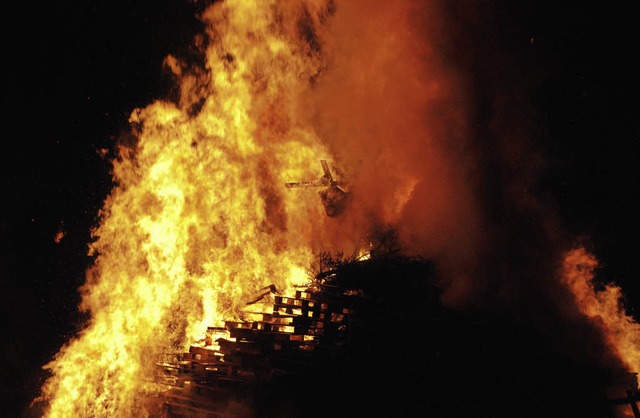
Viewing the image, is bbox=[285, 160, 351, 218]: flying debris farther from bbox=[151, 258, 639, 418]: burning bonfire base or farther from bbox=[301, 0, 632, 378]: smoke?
bbox=[151, 258, 639, 418]: burning bonfire base

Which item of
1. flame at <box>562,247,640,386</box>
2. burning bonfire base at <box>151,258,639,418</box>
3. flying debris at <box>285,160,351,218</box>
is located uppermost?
flying debris at <box>285,160,351,218</box>

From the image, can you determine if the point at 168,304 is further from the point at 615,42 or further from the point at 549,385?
the point at 615,42

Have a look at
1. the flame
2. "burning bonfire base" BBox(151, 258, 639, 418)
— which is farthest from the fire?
the flame

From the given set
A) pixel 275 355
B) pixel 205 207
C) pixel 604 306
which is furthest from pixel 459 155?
pixel 205 207

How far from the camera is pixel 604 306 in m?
9.92

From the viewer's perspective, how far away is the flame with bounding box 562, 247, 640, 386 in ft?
30.6

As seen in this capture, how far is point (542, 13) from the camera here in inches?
443

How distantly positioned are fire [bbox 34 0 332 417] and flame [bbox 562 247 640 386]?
7.34 metres

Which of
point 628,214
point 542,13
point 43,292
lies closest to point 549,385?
point 628,214

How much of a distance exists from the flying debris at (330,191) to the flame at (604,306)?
6.53 metres

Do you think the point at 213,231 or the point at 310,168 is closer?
the point at 213,231

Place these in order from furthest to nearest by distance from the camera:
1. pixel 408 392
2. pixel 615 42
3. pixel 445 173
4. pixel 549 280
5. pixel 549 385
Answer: pixel 615 42
pixel 445 173
pixel 549 280
pixel 549 385
pixel 408 392

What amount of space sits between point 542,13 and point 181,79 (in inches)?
442

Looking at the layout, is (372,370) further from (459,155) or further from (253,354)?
(459,155)
